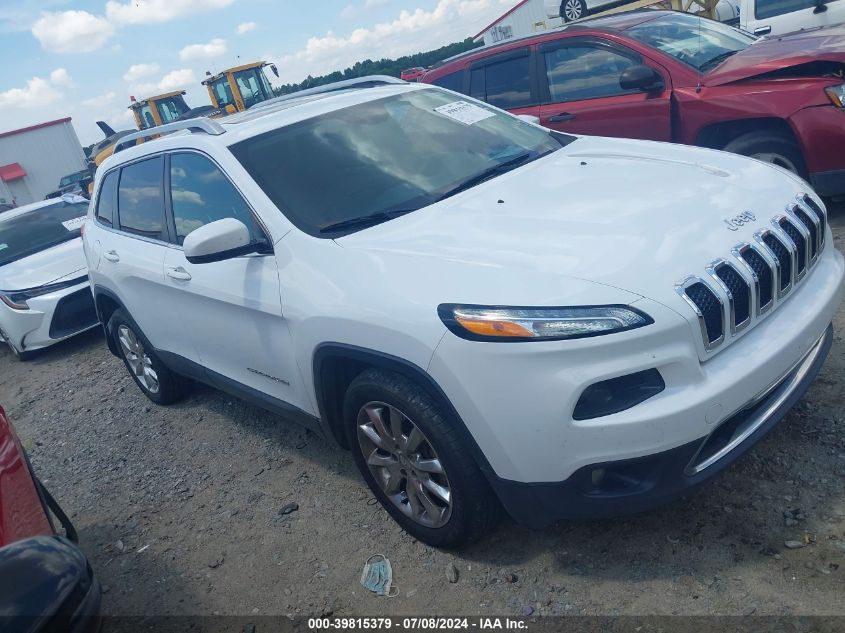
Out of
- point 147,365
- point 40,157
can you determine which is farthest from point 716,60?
point 40,157

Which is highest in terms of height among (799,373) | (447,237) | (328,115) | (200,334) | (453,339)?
(328,115)

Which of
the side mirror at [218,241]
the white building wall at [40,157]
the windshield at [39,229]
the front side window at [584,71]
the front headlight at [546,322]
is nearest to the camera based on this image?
the front headlight at [546,322]

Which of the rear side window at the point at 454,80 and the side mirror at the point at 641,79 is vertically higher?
the rear side window at the point at 454,80

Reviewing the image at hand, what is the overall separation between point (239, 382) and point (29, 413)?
340 cm

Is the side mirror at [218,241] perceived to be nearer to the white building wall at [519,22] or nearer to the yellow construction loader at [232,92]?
the yellow construction loader at [232,92]

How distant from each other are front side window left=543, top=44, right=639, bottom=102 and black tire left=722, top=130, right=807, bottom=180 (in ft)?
3.62

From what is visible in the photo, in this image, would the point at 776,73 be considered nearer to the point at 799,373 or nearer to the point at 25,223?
the point at 799,373

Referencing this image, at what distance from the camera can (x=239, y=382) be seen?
376 centimetres

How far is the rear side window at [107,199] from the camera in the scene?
4887mm

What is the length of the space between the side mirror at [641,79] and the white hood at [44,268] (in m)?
5.60

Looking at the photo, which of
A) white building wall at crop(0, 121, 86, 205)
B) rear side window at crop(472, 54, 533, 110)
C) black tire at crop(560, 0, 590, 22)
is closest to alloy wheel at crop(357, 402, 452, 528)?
rear side window at crop(472, 54, 533, 110)

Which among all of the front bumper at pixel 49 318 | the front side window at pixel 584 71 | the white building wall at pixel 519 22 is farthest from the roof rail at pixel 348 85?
the white building wall at pixel 519 22

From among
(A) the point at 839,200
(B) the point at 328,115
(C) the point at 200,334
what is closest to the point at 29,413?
(C) the point at 200,334

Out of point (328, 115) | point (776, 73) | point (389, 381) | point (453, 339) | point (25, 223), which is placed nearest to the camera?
point (453, 339)
